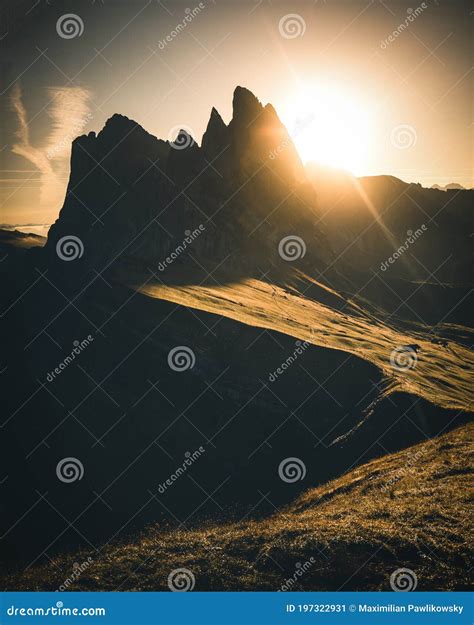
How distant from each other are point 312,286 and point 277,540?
84.0 meters

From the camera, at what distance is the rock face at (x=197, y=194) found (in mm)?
105812

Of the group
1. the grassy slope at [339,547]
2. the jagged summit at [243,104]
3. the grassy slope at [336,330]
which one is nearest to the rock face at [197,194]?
the jagged summit at [243,104]

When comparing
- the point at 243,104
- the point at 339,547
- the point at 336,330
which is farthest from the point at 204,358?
the point at 243,104

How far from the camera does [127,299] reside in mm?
61812

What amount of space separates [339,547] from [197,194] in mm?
93661

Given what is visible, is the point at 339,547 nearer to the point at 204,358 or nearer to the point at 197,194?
the point at 204,358

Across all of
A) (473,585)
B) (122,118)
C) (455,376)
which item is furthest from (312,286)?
(473,585)

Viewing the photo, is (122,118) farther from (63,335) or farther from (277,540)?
(277,540)

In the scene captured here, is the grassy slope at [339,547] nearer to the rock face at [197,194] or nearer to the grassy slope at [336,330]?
the grassy slope at [336,330]

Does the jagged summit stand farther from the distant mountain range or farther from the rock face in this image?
the distant mountain range

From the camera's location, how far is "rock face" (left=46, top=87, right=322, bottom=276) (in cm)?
10581

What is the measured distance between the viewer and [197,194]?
110 metres

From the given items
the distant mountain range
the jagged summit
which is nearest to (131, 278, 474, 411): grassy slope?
the distant mountain range

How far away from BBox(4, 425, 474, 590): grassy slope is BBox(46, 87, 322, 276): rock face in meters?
67.5
